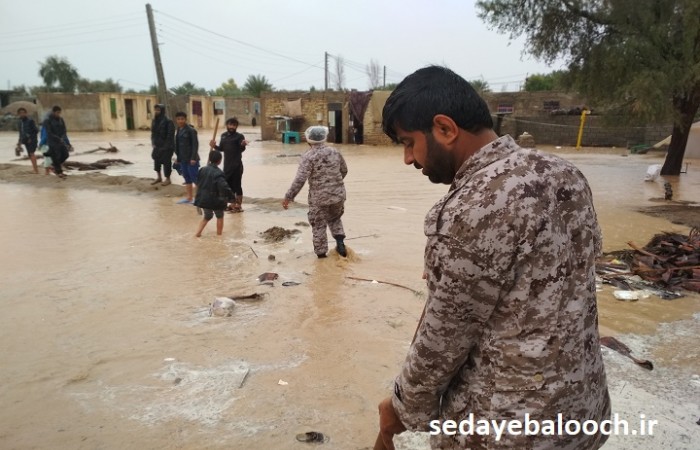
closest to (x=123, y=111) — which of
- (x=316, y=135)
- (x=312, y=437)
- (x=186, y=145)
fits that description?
(x=186, y=145)

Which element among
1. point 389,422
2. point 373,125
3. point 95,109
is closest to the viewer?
point 389,422

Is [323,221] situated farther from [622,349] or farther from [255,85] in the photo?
[255,85]

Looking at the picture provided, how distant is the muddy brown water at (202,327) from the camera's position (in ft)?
9.91

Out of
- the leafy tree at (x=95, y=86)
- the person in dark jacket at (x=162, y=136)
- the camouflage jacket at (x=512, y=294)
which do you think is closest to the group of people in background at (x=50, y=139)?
the person in dark jacket at (x=162, y=136)

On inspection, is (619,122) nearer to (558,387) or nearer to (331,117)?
(558,387)

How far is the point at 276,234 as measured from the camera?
24.9ft

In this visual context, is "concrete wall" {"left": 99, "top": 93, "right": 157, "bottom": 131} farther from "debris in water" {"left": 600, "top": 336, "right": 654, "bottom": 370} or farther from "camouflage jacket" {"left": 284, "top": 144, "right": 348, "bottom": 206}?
"debris in water" {"left": 600, "top": 336, "right": 654, "bottom": 370}

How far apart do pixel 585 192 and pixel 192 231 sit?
743 centimetres

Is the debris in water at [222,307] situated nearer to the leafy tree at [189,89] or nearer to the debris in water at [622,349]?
the debris in water at [622,349]

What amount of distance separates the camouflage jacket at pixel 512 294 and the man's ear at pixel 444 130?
0.08m

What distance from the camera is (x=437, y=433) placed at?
141cm

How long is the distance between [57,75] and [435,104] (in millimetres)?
62778

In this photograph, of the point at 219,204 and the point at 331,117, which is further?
the point at 331,117

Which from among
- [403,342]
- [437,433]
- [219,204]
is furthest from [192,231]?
[437,433]
